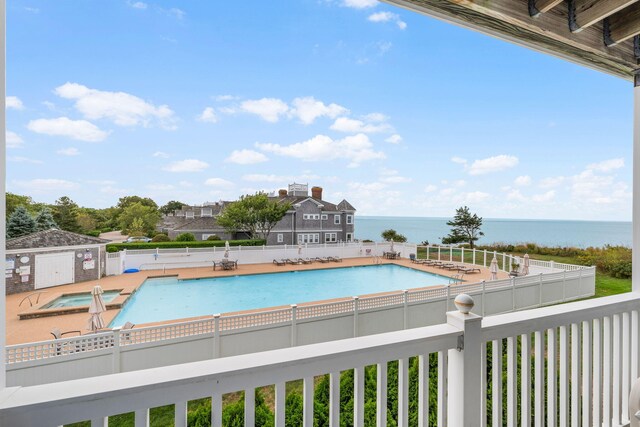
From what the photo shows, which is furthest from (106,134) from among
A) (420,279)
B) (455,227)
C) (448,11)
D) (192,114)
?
(455,227)

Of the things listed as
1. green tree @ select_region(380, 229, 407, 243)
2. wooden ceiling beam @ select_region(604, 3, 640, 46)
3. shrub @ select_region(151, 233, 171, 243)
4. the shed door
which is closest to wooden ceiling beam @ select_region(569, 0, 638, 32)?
wooden ceiling beam @ select_region(604, 3, 640, 46)

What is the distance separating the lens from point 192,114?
14.0m

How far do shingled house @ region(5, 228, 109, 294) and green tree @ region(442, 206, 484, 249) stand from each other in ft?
44.7

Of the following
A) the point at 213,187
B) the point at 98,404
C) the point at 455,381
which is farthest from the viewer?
the point at 213,187

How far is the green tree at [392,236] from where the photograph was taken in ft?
54.7

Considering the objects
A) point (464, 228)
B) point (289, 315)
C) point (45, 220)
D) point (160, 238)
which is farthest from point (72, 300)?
point (464, 228)

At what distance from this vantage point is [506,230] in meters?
11.2

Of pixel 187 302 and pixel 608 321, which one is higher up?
pixel 608 321

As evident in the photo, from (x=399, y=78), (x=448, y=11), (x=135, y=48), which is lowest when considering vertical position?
(x=448, y=11)

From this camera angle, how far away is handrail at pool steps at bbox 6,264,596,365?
356cm

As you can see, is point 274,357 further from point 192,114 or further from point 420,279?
point 192,114

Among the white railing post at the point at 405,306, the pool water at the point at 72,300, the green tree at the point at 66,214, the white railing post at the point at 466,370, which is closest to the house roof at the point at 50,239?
the green tree at the point at 66,214

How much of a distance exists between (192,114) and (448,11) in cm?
1496

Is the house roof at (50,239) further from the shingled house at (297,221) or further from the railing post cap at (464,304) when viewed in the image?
the shingled house at (297,221)
